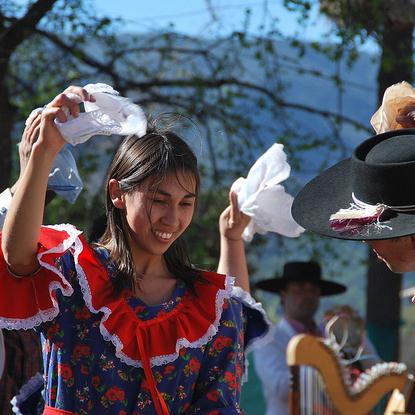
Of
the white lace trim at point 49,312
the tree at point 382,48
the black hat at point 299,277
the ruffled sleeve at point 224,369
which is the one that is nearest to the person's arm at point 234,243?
the ruffled sleeve at point 224,369

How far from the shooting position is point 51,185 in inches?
121

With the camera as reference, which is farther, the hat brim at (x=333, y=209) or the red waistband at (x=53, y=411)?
the red waistband at (x=53, y=411)

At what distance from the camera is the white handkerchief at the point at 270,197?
2.86 m

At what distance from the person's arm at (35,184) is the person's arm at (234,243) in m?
0.77

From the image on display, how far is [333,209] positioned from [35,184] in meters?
0.67

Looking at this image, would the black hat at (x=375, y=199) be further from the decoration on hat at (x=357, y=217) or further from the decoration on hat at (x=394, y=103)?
the decoration on hat at (x=394, y=103)

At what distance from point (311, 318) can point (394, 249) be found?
3.36 metres

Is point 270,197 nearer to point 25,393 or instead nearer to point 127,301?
point 127,301

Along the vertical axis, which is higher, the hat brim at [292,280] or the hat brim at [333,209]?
the hat brim at [333,209]

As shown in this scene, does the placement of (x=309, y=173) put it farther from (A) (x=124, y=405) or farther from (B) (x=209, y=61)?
(A) (x=124, y=405)

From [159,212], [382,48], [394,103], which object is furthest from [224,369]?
[382,48]

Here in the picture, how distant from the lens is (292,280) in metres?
5.61

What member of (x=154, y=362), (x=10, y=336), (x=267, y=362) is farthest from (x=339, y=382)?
(x=154, y=362)

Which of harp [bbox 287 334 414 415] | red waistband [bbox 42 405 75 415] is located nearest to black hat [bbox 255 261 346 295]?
harp [bbox 287 334 414 415]
